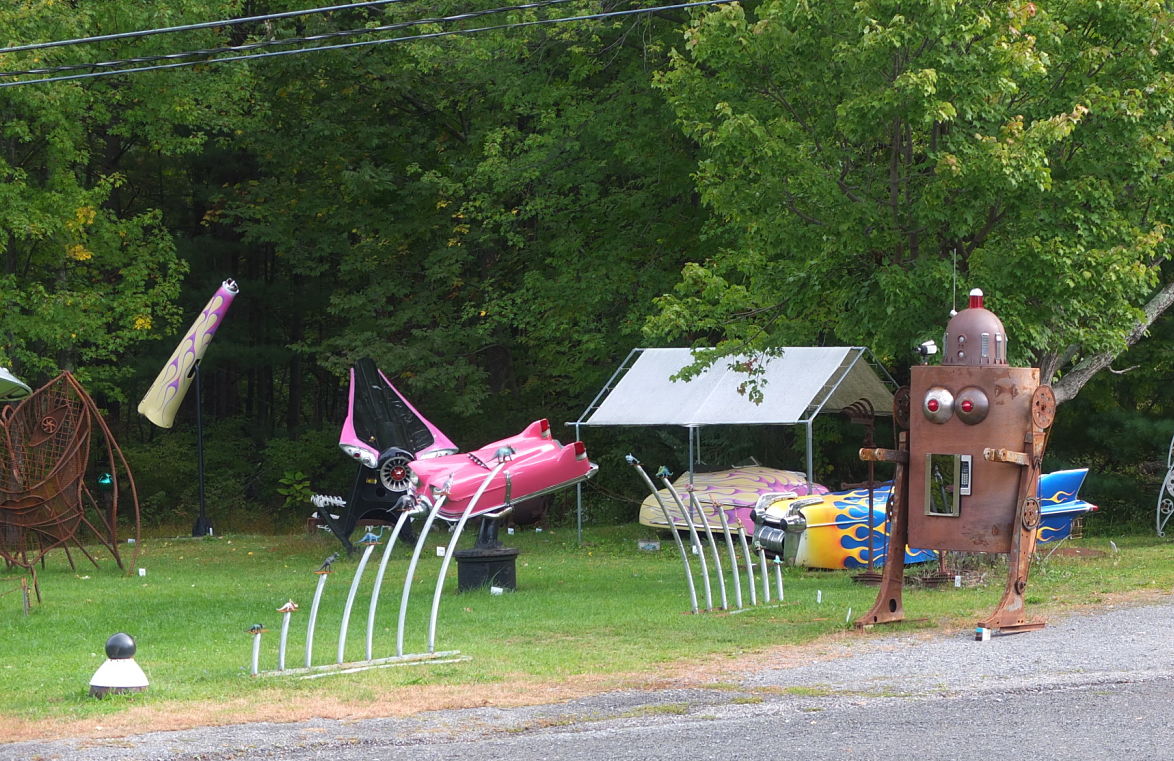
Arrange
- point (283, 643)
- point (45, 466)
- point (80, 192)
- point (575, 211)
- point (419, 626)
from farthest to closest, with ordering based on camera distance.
Result: 1. point (575, 211)
2. point (80, 192)
3. point (45, 466)
4. point (419, 626)
5. point (283, 643)

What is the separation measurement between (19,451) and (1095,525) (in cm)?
1608

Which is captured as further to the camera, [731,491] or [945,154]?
[731,491]

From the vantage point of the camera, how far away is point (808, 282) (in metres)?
15.1

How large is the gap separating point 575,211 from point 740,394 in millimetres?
7407

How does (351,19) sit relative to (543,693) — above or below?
above

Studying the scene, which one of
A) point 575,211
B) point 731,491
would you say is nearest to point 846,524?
point 731,491

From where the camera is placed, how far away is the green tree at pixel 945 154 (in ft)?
43.6

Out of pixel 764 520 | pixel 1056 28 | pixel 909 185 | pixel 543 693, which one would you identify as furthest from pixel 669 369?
pixel 543 693

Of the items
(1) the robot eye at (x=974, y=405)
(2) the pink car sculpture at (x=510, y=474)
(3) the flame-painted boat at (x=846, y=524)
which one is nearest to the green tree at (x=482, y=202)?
(3) the flame-painted boat at (x=846, y=524)

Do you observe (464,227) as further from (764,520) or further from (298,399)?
(764,520)

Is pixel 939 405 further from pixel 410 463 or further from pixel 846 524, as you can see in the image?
pixel 410 463

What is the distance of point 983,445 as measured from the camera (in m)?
10.5

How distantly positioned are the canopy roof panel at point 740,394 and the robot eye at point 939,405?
22.0 ft

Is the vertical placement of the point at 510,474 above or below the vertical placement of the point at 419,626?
above
